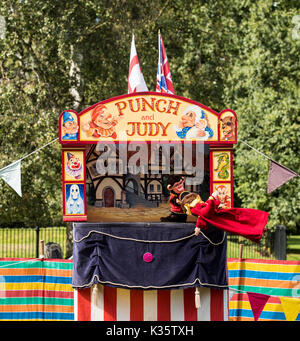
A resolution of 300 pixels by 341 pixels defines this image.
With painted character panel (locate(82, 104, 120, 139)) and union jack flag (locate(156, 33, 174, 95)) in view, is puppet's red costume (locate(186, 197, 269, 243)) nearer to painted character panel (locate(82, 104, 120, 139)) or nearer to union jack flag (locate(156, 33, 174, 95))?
painted character panel (locate(82, 104, 120, 139))

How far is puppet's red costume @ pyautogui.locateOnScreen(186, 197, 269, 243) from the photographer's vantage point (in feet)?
24.6

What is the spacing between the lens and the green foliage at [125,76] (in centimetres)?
1598

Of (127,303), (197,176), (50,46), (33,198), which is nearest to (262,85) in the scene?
(50,46)

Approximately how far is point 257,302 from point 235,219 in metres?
2.21

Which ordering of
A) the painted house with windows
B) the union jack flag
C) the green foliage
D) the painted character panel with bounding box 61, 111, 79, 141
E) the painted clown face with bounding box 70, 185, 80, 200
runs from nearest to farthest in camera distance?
the painted character panel with bounding box 61, 111, 79, 141, the painted clown face with bounding box 70, 185, 80, 200, the painted house with windows, the union jack flag, the green foliage

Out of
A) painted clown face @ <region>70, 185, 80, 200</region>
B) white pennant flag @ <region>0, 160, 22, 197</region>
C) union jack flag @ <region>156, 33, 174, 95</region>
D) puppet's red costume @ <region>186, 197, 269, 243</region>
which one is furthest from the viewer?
→ union jack flag @ <region>156, 33, 174, 95</region>

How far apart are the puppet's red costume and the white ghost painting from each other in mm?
1777

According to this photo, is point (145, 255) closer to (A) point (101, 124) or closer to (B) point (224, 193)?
(B) point (224, 193)

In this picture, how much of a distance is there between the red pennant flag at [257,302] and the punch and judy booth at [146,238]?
1.01m

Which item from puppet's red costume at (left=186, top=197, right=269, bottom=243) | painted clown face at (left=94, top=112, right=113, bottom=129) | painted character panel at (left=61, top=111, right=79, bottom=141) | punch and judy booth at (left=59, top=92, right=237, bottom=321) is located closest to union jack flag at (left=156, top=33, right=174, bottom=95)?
punch and judy booth at (left=59, top=92, right=237, bottom=321)

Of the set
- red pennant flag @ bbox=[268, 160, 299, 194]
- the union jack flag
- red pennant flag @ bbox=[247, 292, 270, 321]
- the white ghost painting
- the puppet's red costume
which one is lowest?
red pennant flag @ bbox=[247, 292, 270, 321]

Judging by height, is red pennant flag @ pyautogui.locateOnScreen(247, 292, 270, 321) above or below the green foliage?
below

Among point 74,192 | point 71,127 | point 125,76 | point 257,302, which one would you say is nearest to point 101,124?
point 71,127
